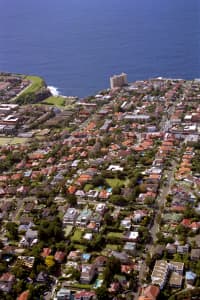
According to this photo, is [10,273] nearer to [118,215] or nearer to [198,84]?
[118,215]

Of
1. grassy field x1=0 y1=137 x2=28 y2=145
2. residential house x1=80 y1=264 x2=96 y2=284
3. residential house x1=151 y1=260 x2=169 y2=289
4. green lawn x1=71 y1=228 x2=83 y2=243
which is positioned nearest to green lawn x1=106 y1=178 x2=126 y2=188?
green lawn x1=71 y1=228 x2=83 y2=243

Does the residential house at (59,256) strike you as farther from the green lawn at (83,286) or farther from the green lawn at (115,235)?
the green lawn at (115,235)

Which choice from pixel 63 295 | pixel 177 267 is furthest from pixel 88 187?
pixel 63 295

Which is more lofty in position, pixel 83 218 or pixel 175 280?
pixel 83 218

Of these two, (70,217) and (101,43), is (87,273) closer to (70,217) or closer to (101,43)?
(70,217)

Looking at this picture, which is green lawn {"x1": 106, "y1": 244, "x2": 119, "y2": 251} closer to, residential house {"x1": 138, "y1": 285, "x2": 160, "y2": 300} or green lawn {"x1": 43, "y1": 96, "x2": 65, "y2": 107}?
residential house {"x1": 138, "y1": 285, "x2": 160, "y2": 300}

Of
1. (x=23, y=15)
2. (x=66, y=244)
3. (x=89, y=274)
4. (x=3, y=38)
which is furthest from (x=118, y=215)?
(x=23, y=15)
